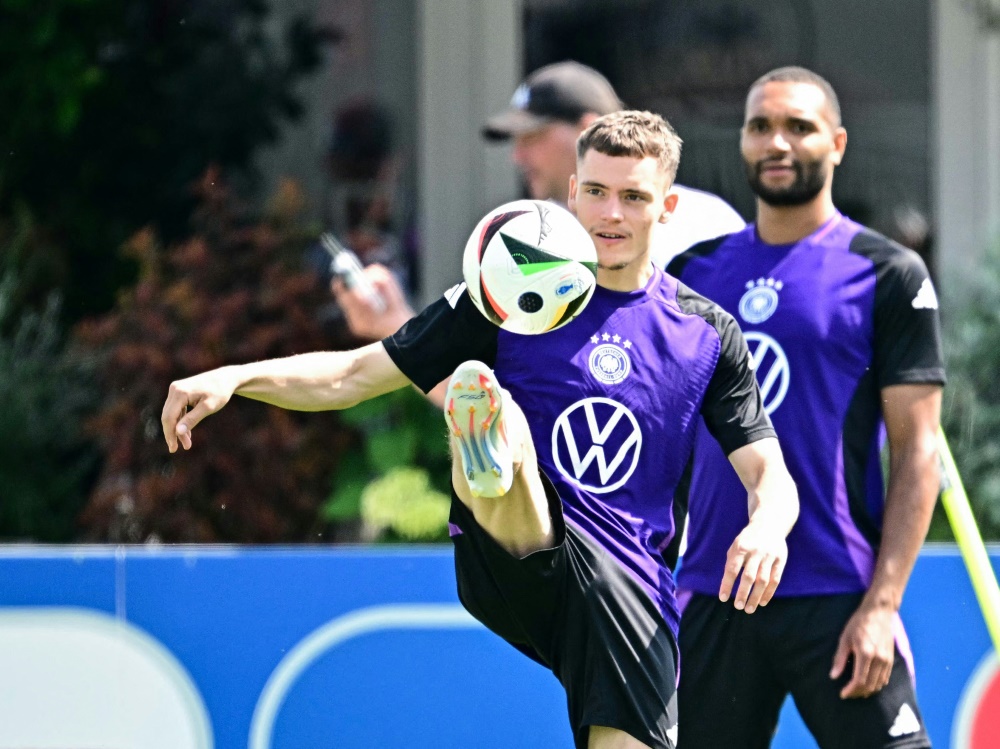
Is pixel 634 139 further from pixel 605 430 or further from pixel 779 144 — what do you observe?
pixel 779 144

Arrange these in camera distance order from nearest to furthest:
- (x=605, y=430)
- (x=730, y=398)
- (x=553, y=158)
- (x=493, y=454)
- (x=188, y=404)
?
1. (x=493, y=454)
2. (x=188, y=404)
3. (x=605, y=430)
4. (x=730, y=398)
5. (x=553, y=158)

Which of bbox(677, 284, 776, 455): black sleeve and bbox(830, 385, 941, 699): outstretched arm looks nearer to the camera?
bbox(677, 284, 776, 455): black sleeve

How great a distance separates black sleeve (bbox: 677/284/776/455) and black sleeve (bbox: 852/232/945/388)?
25.3 inches

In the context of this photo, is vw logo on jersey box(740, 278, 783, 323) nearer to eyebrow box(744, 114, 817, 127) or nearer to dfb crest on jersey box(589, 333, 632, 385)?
eyebrow box(744, 114, 817, 127)

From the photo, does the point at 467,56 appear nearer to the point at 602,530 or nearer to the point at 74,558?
the point at 74,558

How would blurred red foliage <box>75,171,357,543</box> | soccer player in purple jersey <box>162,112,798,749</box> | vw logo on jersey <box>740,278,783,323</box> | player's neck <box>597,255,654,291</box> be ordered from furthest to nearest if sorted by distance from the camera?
1. blurred red foliage <box>75,171,357,543</box>
2. vw logo on jersey <box>740,278,783,323</box>
3. player's neck <box>597,255,654,291</box>
4. soccer player in purple jersey <box>162,112,798,749</box>

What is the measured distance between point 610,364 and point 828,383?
0.87m

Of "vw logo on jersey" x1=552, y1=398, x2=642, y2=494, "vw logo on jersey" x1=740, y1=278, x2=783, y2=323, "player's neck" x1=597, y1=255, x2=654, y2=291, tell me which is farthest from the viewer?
"vw logo on jersey" x1=740, y1=278, x2=783, y2=323

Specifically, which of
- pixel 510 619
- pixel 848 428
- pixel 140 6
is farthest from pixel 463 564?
pixel 140 6

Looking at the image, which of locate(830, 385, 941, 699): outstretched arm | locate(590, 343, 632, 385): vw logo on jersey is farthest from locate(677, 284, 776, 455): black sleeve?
locate(830, 385, 941, 699): outstretched arm

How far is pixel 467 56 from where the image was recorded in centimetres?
835

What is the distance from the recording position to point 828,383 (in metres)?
4.11

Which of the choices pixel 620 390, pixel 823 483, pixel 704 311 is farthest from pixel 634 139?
pixel 823 483

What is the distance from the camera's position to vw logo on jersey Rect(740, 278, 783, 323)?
13.7 ft
